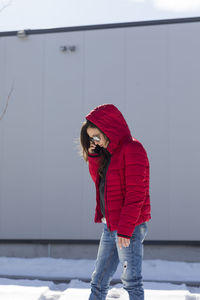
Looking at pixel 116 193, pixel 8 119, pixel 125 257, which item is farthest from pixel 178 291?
pixel 8 119

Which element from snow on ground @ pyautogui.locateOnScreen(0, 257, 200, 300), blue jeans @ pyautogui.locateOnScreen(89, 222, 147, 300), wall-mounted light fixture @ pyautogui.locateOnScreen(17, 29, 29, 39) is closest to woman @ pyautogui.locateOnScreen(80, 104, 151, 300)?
blue jeans @ pyautogui.locateOnScreen(89, 222, 147, 300)

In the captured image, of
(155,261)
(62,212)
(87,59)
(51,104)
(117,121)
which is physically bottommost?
(155,261)

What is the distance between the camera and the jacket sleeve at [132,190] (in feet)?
6.73

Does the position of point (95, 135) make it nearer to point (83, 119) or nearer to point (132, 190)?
point (132, 190)

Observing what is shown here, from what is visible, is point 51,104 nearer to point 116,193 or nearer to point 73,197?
point 73,197

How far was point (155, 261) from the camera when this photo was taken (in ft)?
16.5

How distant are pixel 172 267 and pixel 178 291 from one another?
128 cm

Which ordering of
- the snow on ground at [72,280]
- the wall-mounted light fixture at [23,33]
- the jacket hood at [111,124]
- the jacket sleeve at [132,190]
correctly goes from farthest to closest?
1. the wall-mounted light fixture at [23,33]
2. the snow on ground at [72,280]
3. the jacket hood at [111,124]
4. the jacket sleeve at [132,190]

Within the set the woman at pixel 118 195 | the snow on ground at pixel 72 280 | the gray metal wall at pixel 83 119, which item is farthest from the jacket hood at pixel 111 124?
the gray metal wall at pixel 83 119

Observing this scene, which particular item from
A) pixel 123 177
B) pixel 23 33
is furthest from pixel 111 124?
pixel 23 33

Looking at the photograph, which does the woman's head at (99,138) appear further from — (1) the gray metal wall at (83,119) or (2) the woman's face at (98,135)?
(1) the gray metal wall at (83,119)

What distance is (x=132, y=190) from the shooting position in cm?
208

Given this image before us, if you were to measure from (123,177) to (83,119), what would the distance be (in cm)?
361

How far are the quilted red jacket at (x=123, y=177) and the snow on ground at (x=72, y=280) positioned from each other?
158 centimetres
